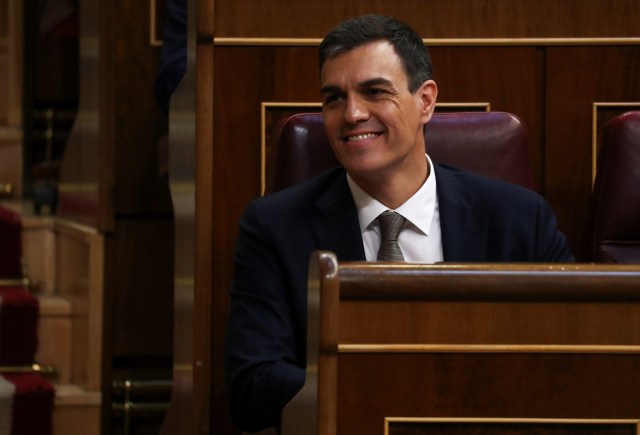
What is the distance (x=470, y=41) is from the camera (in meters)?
1.49

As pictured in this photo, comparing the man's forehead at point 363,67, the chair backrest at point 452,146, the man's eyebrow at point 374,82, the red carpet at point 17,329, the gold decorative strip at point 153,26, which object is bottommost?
the red carpet at point 17,329

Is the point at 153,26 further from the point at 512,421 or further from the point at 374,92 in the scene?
the point at 512,421

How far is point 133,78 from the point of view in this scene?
78.8 inches

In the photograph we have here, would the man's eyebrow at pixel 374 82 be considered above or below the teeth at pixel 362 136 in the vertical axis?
above

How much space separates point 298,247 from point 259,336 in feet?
0.33

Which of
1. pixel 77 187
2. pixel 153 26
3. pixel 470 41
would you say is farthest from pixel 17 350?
pixel 470 41

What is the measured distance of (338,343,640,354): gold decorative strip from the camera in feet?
2.77

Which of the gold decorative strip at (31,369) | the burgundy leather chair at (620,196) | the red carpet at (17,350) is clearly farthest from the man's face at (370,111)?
the gold decorative strip at (31,369)

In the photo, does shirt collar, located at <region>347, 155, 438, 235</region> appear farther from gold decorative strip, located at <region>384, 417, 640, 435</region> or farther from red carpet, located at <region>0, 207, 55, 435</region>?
red carpet, located at <region>0, 207, 55, 435</region>

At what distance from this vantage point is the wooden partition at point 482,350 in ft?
2.76

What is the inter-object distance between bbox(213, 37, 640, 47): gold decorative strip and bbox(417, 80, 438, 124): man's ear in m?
0.21

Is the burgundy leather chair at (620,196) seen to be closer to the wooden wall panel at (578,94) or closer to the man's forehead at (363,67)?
the wooden wall panel at (578,94)

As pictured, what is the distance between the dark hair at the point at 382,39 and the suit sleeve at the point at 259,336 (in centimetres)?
17

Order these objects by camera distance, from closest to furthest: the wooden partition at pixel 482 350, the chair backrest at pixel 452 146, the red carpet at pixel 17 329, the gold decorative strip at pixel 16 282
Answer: the wooden partition at pixel 482 350
the chair backrest at pixel 452 146
the red carpet at pixel 17 329
the gold decorative strip at pixel 16 282
